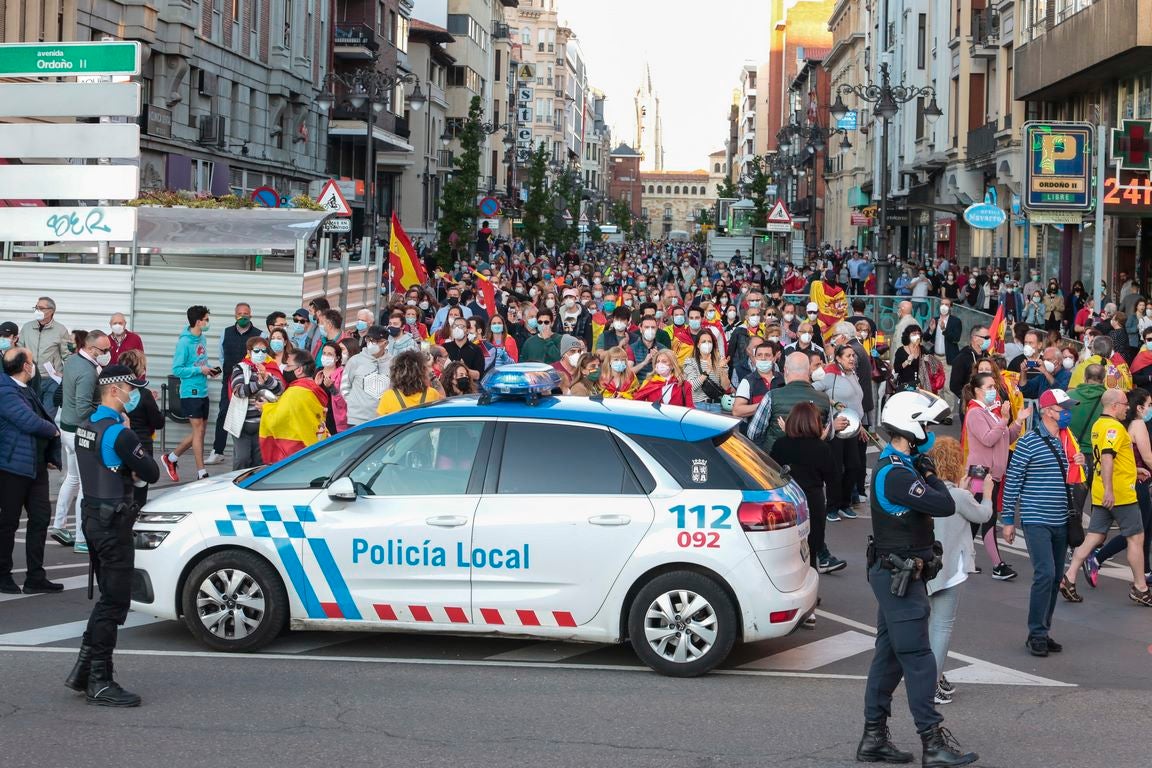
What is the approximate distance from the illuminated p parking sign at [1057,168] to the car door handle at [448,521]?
20629 mm

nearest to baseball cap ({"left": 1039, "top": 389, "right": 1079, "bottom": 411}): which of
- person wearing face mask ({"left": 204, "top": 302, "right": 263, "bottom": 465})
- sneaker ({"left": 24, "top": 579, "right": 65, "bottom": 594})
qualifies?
sneaker ({"left": 24, "top": 579, "right": 65, "bottom": 594})

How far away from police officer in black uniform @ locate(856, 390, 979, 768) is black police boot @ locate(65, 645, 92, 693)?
12.7 feet

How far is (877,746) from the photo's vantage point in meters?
6.93

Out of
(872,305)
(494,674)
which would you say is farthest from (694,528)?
(872,305)

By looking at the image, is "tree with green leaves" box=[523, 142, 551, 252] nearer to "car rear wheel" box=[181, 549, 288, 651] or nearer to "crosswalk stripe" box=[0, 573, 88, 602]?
"crosswalk stripe" box=[0, 573, 88, 602]

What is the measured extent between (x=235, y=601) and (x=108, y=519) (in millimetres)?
1249

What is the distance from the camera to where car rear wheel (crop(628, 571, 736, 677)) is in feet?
27.5

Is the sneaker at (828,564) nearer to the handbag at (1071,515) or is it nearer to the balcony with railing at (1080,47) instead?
the handbag at (1071,515)

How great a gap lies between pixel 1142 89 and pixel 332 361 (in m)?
24.9

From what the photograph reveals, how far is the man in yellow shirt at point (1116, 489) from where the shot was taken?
431 inches

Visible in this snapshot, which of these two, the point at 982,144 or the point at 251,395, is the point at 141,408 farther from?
the point at 982,144

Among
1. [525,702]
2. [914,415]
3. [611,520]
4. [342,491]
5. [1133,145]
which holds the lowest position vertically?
[525,702]

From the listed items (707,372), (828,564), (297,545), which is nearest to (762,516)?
(297,545)

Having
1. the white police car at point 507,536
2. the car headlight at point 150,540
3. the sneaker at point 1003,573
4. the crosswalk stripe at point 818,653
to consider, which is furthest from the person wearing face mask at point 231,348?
the crosswalk stripe at point 818,653
